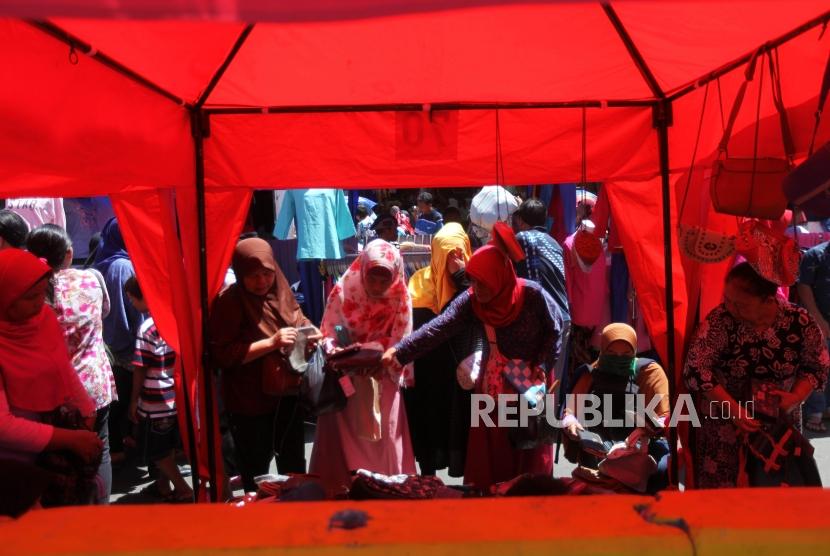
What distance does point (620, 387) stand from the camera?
→ 406 cm

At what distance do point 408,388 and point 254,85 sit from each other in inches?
78.9

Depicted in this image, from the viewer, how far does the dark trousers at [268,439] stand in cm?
414

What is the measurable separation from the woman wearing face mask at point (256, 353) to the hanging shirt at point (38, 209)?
119 inches

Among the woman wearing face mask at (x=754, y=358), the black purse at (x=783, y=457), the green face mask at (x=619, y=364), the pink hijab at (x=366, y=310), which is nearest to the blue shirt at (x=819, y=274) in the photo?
the green face mask at (x=619, y=364)

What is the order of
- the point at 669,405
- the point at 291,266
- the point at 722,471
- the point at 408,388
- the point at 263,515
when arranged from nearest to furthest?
the point at 263,515
the point at 722,471
the point at 669,405
the point at 408,388
the point at 291,266

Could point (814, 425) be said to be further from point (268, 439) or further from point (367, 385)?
point (268, 439)

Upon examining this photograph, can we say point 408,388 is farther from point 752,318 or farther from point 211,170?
point 752,318

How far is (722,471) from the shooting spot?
3.59 m

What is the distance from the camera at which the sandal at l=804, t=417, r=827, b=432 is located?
6.19 m

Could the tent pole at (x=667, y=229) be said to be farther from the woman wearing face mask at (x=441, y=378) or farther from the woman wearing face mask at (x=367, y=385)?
the woman wearing face mask at (x=367, y=385)

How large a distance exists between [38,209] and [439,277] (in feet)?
11.6

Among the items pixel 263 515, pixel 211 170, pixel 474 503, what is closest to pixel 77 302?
pixel 211 170

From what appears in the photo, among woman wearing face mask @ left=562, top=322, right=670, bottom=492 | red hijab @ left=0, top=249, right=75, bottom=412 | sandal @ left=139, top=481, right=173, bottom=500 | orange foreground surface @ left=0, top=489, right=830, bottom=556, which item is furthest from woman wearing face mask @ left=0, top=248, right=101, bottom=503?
woman wearing face mask @ left=562, top=322, right=670, bottom=492

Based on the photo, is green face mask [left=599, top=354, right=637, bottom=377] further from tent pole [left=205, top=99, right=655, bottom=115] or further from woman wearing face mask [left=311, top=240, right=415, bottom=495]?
tent pole [left=205, top=99, right=655, bottom=115]
